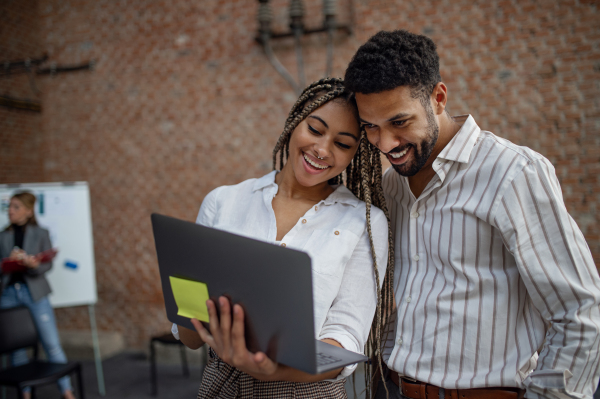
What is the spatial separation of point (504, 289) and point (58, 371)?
312cm

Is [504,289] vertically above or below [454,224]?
below

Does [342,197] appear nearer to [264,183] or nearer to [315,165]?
[315,165]

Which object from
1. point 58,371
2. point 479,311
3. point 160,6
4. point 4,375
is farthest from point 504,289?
point 160,6

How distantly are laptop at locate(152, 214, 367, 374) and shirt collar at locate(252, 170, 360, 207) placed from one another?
0.50 metres

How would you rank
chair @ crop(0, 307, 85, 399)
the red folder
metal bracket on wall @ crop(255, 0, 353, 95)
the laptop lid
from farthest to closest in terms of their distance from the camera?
metal bracket on wall @ crop(255, 0, 353, 95) → the red folder → chair @ crop(0, 307, 85, 399) → the laptop lid

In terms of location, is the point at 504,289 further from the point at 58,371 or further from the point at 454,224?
the point at 58,371

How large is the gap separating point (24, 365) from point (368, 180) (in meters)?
3.15

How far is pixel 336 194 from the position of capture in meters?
1.46

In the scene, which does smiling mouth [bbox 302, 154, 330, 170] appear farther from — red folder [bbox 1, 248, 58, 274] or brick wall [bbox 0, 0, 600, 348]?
red folder [bbox 1, 248, 58, 274]

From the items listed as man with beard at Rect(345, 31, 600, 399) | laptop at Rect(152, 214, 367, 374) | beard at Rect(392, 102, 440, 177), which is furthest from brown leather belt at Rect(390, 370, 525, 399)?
beard at Rect(392, 102, 440, 177)

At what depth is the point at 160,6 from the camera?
4.50 meters

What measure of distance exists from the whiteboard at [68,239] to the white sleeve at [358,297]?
3.65 metres

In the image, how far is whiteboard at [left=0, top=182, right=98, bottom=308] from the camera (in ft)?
13.4

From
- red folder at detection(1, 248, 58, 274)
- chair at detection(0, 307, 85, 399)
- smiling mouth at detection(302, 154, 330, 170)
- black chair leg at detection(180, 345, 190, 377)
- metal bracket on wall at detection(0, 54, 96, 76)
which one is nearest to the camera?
smiling mouth at detection(302, 154, 330, 170)
